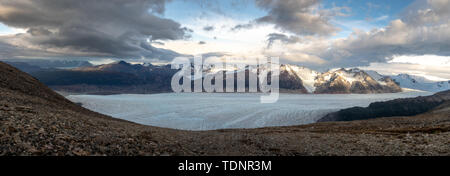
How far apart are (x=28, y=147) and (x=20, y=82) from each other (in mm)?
47024

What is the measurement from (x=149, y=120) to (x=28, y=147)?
11539 cm

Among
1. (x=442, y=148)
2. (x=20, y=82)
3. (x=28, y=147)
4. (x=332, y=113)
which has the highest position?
(x=20, y=82)

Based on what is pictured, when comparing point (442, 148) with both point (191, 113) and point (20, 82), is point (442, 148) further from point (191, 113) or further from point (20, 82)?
point (191, 113)

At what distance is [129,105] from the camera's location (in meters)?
164
